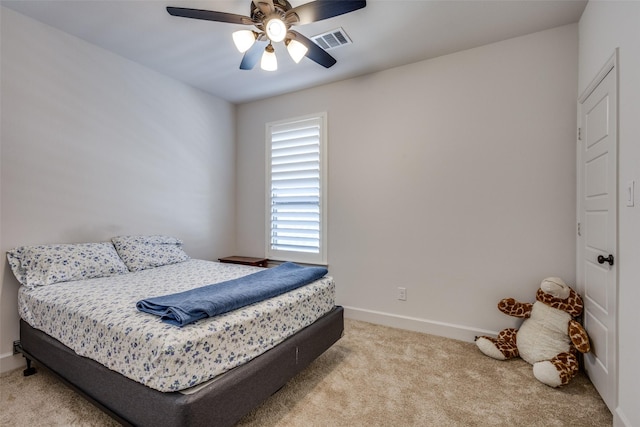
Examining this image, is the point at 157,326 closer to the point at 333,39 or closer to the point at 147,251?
the point at 147,251

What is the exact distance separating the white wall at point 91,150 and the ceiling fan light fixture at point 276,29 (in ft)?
6.31

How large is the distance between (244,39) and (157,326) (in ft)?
5.96

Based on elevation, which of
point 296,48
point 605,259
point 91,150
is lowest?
point 605,259

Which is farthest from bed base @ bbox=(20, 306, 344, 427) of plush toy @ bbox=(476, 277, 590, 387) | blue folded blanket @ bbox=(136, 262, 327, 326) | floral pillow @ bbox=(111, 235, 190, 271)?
plush toy @ bbox=(476, 277, 590, 387)

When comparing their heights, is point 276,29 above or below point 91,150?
above

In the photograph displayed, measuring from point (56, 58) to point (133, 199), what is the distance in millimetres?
1317

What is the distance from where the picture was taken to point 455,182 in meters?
2.86

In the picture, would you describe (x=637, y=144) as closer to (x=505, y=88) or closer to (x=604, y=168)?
(x=604, y=168)

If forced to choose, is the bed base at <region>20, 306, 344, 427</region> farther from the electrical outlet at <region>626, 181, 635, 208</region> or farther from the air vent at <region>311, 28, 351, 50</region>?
the air vent at <region>311, 28, 351, 50</region>

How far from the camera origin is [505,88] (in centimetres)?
265

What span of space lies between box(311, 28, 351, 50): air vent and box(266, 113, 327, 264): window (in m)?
0.92

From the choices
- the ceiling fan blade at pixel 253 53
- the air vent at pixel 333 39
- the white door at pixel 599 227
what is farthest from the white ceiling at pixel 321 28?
the white door at pixel 599 227

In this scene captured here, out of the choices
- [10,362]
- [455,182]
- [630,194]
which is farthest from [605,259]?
[10,362]

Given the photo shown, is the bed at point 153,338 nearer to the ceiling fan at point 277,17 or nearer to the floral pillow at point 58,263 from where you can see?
the floral pillow at point 58,263
